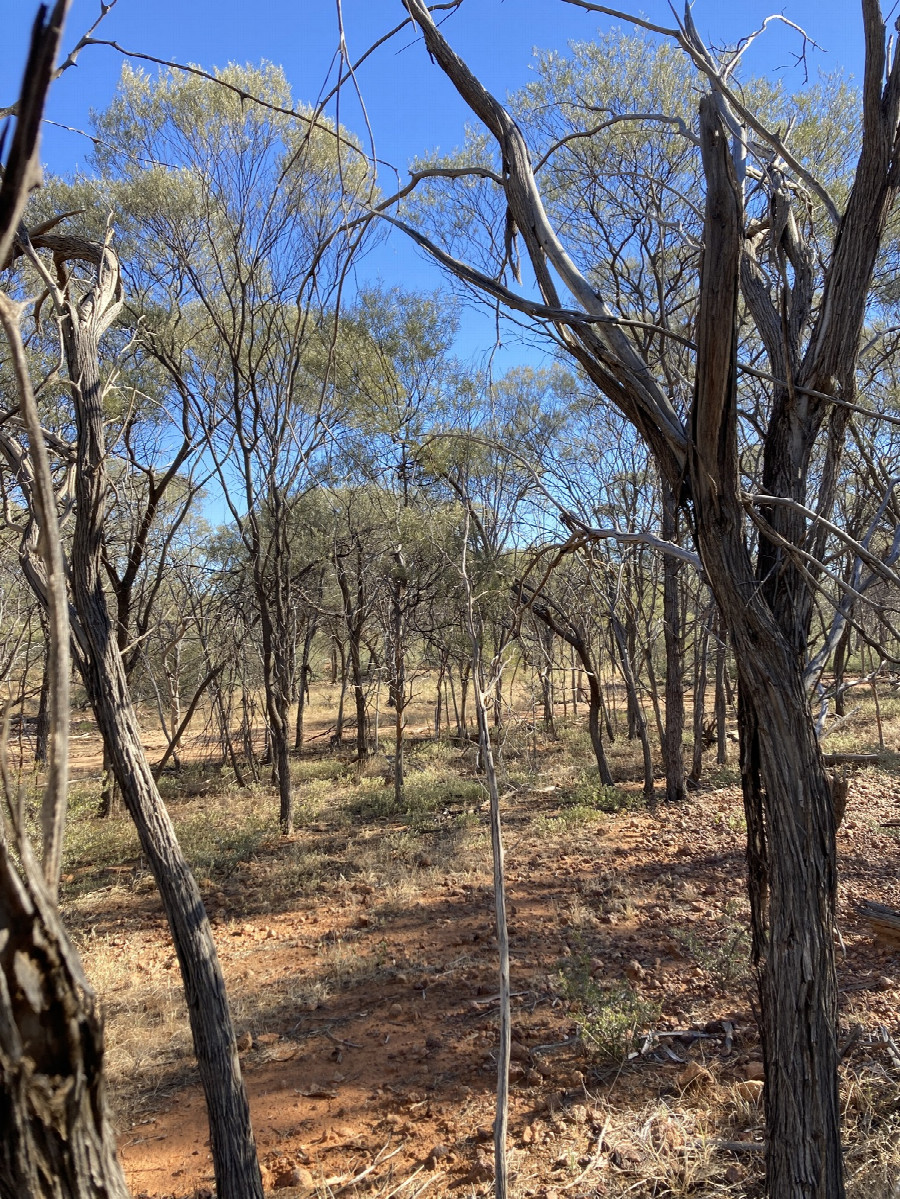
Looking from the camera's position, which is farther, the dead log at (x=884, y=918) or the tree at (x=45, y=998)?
the dead log at (x=884, y=918)

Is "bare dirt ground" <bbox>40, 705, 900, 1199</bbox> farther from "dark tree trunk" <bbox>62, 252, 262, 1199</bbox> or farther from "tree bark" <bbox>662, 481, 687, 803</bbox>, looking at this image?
"dark tree trunk" <bbox>62, 252, 262, 1199</bbox>

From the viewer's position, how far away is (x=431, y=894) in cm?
620

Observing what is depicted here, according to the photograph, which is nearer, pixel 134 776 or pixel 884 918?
pixel 134 776

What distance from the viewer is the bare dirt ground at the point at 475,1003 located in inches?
117

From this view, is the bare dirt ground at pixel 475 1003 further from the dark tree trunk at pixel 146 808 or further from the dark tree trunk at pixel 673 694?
the dark tree trunk at pixel 146 808

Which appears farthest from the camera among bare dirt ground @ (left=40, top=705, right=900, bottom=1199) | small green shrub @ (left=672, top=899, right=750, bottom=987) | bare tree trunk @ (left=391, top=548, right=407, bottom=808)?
bare tree trunk @ (left=391, top=548, right=407, bottom=808)

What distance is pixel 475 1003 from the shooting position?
4273mm

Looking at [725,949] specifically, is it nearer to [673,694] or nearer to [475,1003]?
[475,1003]

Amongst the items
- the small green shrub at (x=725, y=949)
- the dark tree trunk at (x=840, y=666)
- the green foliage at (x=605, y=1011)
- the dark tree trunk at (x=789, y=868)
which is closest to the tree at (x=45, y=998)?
the dark tree trunk at (x=789, y=868)

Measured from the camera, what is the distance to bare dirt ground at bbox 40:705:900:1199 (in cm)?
296

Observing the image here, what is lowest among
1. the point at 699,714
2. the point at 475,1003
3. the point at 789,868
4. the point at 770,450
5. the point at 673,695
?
the point at 475,1003

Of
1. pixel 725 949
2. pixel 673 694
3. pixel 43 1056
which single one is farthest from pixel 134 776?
pixel 673 694

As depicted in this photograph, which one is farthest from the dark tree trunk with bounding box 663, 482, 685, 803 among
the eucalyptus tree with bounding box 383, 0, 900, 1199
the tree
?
the tree

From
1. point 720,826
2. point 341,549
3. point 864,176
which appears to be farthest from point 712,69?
point 341,549
